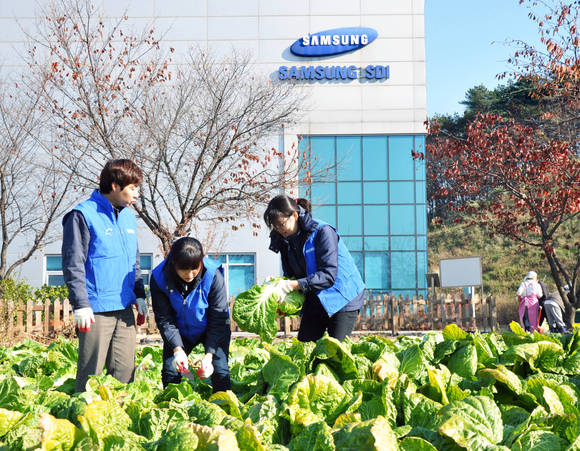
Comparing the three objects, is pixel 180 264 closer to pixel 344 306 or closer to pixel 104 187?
pixel 104 187

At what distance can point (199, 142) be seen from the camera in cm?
1867

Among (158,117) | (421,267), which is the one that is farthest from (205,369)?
(421,267)

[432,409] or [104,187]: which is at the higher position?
[104,187]

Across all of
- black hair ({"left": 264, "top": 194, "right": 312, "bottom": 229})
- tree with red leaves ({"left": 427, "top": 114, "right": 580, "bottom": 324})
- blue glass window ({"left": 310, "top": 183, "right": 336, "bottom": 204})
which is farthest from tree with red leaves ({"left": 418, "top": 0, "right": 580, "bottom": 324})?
blue glass window ({"left": 310, "top": 183, "right": 336, "bottom": 204})

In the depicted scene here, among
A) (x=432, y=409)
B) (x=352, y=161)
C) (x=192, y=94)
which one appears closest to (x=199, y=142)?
(x=192, y=94)

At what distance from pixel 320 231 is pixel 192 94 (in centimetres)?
1604

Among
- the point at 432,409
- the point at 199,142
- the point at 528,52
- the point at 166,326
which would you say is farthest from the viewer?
the point at 199,142

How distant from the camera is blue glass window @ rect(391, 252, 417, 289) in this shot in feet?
88.0

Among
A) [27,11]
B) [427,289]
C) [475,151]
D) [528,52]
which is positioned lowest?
[427,289]

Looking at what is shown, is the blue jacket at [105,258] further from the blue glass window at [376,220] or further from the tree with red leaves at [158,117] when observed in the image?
the blue glass window at [376,220]

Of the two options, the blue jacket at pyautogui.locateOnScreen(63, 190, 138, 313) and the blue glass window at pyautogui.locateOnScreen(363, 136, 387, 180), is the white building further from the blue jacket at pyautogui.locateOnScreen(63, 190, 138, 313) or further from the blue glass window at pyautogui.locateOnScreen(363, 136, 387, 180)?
the blue jacket at pyautogui.locateOnScreen(63, 190, 138, 313)

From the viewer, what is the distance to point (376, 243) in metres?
27.0

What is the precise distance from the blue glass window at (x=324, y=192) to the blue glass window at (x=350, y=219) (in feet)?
1.81

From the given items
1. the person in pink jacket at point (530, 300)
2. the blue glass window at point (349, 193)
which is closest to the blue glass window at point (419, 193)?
the blue glass window at point (349, 193)
